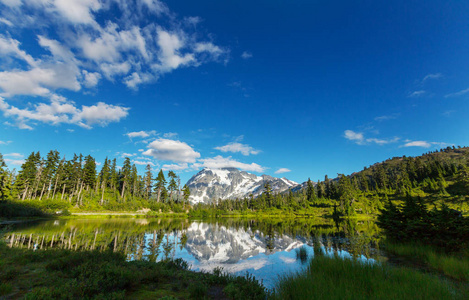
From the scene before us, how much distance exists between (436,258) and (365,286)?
348 inches

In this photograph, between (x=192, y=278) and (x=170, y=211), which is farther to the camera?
(x=170, y=211)

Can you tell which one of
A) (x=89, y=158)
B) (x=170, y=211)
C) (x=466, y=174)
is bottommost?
(x=170, y=211)

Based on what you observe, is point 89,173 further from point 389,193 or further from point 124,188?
point 389,193

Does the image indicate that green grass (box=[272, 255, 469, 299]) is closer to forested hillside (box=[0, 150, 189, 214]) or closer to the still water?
the still water

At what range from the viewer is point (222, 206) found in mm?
138500

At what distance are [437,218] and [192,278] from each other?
17.3 metres

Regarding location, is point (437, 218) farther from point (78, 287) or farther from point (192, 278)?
point (78, 287)

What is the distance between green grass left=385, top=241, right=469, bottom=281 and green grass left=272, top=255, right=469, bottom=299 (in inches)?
132

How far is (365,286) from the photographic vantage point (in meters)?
7.90

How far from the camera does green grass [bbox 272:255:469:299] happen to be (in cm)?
665

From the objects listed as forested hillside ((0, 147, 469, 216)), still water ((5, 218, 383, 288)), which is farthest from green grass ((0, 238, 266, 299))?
forested hillside ((0, 147, 469, 216))

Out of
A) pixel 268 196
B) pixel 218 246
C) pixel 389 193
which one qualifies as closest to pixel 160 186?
pixel 268 196

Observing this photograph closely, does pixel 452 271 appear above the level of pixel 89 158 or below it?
below

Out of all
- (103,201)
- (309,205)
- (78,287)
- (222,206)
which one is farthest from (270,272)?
(222,206)
